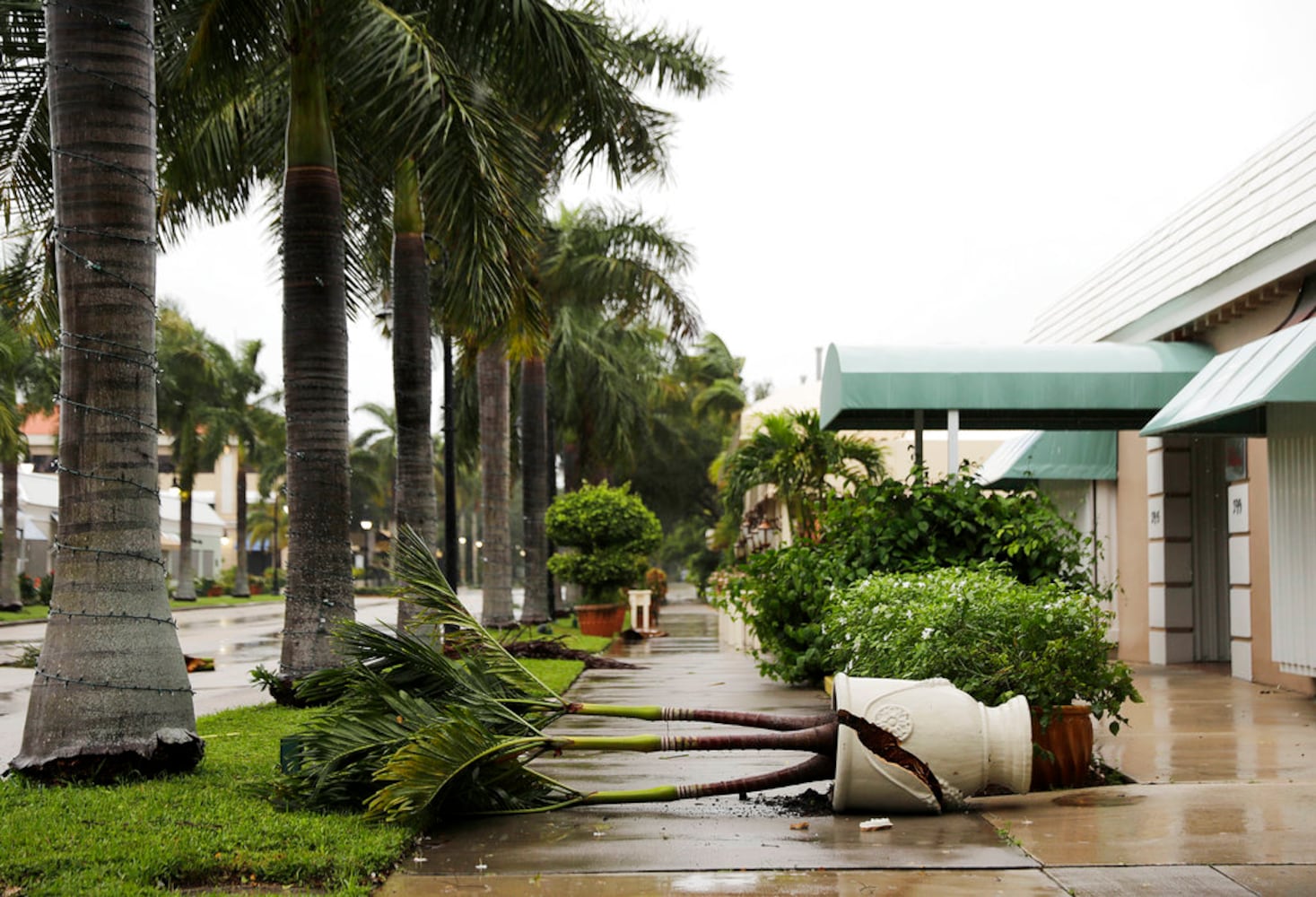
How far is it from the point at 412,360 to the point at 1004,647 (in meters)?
9.72

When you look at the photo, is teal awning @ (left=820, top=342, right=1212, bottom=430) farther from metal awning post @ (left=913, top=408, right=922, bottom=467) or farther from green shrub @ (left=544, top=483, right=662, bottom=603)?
green shrub @ (left=544, top=483, right=662, bottom=603)

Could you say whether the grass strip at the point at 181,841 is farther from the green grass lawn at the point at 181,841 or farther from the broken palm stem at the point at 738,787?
the broken palm stem at the point at 738,787

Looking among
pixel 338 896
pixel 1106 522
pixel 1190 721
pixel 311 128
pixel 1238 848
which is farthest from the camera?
pixel 1106 522

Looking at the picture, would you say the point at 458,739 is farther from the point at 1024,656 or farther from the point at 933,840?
the point at 1024,656

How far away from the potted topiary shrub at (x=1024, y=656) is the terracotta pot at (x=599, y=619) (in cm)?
1788

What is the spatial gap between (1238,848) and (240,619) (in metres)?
Result: 36.1

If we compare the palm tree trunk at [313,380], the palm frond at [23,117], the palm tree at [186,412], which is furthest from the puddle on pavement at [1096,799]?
the palm tree at [186,412]

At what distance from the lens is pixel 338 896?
5191mm

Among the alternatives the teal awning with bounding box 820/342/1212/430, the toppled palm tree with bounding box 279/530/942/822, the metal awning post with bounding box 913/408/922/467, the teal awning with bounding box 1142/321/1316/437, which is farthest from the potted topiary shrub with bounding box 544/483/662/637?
the toppled palm tree with bounding box 279/530/942/822

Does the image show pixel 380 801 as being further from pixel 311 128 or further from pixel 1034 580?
pixel 311 128

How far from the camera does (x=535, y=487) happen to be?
1125 inches

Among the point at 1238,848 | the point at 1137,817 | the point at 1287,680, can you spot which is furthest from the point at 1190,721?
the point at 1238,848

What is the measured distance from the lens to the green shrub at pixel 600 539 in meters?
26.1

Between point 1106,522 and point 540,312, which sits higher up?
point 540,312
